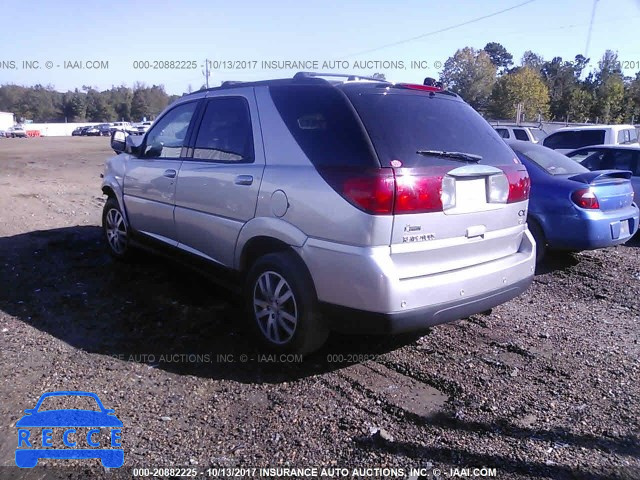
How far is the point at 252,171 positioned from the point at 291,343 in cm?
126

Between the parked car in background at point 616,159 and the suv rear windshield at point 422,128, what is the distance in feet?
18.9

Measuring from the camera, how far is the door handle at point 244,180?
3.89m

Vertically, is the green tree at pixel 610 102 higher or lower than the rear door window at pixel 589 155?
higher

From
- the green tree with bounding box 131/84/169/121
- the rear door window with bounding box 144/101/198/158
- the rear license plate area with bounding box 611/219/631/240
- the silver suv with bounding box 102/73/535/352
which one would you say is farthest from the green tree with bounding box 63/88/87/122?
the rear license plate area with bounding box 611/219/631/240

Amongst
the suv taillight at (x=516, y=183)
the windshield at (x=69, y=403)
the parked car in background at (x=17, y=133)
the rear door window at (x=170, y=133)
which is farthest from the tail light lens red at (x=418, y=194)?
the parked car in background at (x=17, y=133)

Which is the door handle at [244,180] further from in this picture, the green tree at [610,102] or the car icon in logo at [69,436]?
the green tree at [610,102]

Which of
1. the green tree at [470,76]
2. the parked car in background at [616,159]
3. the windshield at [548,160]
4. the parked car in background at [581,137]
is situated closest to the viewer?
the windshield at [548,160]

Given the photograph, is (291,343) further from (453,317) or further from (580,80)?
(580,80)

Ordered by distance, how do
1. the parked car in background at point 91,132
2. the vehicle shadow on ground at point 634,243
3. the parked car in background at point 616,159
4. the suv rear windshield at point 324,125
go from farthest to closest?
the parked car in background at point 91,132
the parked car in background at point 616,159
the vehicle shadow on ground at point 634,243
the suv rear windshield at point 324,125

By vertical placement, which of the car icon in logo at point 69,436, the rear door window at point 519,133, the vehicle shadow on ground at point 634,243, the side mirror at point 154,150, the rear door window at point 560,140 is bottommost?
the car icon in logo at point 69,436

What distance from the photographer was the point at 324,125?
138 inches

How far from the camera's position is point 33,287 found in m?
5.32

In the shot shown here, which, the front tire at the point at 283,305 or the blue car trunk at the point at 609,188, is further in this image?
the blue car trunk at the point at 609,188

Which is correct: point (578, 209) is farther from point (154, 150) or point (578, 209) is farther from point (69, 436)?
point (69, 436)
